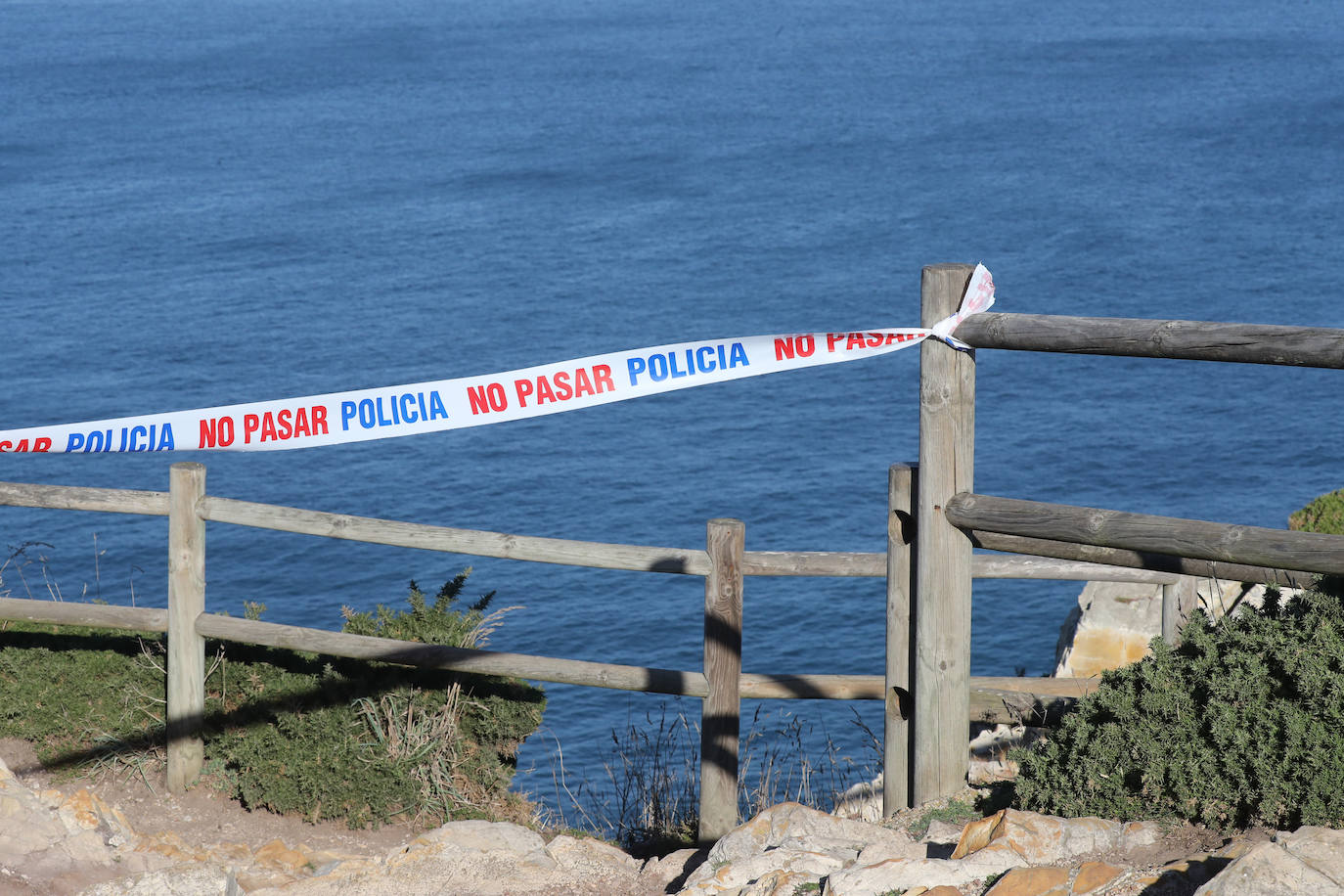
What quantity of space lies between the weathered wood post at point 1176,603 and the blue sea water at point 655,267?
198 inches

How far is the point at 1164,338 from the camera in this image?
377cm

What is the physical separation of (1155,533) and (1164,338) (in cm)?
52

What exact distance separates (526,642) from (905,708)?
86.4ft

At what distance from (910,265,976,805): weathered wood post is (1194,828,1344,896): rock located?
1.31 meters

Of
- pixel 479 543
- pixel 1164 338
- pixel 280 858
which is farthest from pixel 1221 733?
pixel 280 858

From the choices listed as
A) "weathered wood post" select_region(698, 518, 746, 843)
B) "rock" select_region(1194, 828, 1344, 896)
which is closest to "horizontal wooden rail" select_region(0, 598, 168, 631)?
"weathered wood post" select_region(698, 518, 746, 843)

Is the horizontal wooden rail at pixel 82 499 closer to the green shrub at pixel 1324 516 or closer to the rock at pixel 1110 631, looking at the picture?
the rock at pixel 1110 631

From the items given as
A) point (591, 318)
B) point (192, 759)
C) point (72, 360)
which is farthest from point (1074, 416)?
point (192, 759)

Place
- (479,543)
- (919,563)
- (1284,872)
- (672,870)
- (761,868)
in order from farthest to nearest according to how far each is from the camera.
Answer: (479,543) → (672,870) → (919,563) → (761,868) → (1284,872)

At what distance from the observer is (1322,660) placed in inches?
143

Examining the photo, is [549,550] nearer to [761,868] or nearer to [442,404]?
[442,404]

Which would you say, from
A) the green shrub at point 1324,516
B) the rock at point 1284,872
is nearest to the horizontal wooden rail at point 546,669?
the rock at point 1284,872

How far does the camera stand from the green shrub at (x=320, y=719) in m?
5.78

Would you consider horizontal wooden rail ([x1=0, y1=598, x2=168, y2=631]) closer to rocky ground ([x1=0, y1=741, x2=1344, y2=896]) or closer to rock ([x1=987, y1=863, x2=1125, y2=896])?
rocky ground ([x1=0, y1=741, x2=1344, y2=896])
